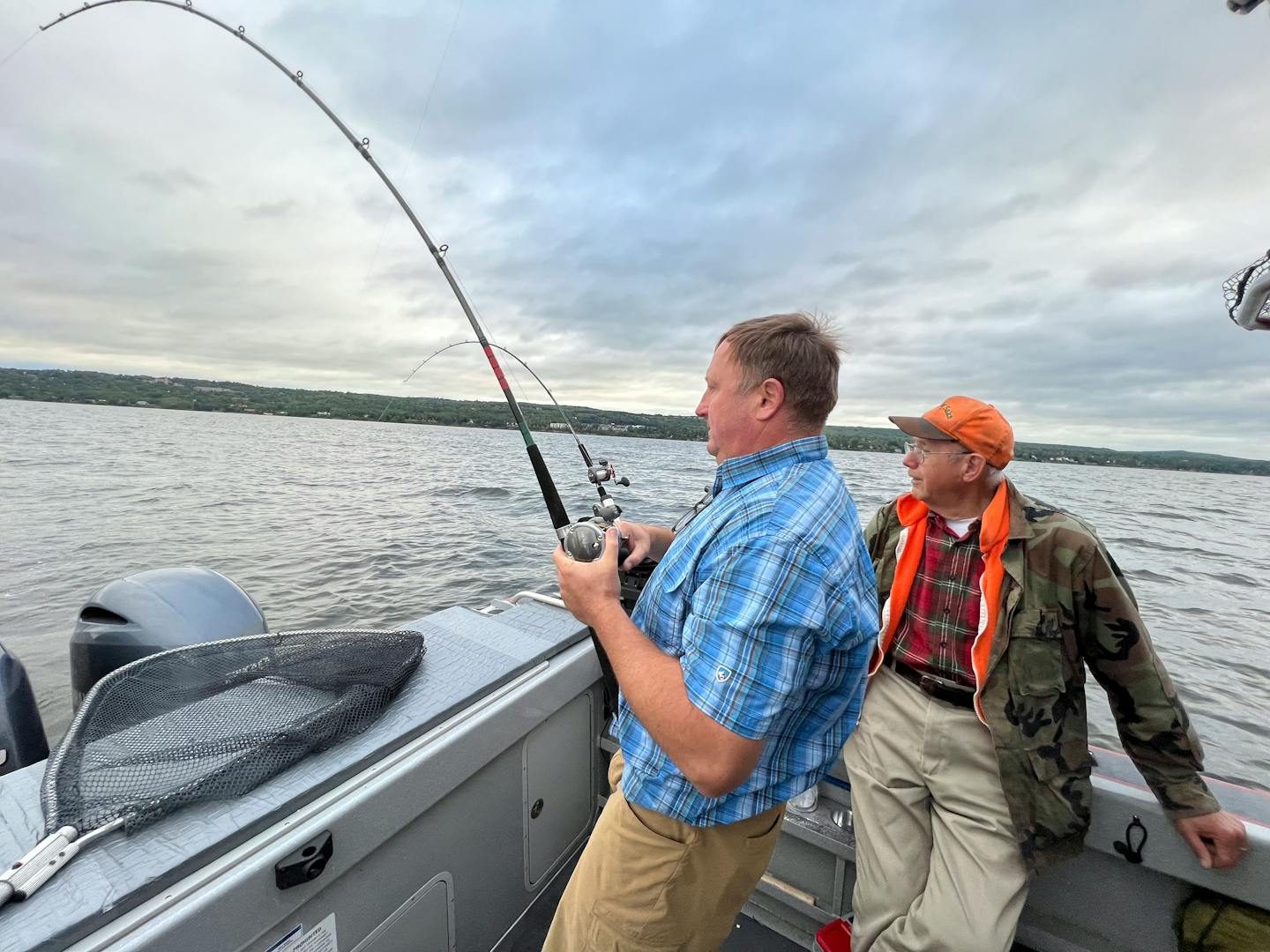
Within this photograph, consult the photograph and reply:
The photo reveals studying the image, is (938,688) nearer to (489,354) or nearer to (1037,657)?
(1037,657)

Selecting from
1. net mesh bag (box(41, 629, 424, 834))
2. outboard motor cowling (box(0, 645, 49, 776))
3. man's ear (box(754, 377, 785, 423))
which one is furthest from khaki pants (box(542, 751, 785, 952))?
outboard motor cowling (box(0, 645, 49, 776))

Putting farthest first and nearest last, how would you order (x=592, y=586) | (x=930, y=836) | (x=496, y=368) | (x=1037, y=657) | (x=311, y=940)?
1. (x=496, y=368)
2. (x=930, y=836)
3. (x=1037, y=657)
4. (x=311, y=940)
5. (x=592, y=586)

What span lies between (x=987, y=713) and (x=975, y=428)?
897 mm

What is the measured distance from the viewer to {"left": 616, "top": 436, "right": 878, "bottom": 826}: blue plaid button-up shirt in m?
0.92

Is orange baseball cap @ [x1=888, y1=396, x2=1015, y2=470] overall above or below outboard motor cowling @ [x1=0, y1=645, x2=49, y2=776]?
above

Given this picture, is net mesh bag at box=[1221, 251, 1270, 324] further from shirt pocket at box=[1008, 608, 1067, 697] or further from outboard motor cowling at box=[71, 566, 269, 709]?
outboard motor cowling at box=[71, 566, 269, 709]

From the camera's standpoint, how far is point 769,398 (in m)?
1.15

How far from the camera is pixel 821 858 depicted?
2.13 meters

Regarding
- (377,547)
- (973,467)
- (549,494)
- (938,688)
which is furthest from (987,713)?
(377,547)

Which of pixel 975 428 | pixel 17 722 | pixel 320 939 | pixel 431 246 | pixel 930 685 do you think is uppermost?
pixel 431 246

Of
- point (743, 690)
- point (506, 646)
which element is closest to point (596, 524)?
point (743, 690)

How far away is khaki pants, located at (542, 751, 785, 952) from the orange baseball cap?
1.36 meters

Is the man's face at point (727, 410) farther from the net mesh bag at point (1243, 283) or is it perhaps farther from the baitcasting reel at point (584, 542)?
the net mesh bag at point (1243, 283)

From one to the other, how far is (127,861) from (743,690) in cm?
113
